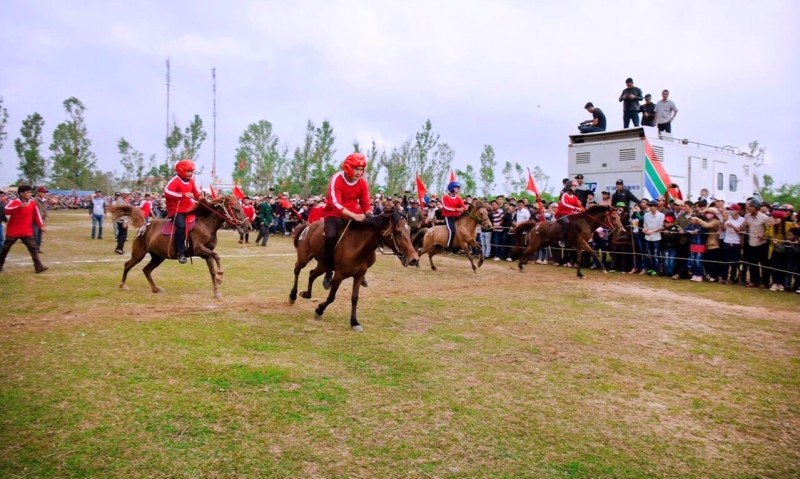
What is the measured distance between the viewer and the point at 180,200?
10703 millimetres

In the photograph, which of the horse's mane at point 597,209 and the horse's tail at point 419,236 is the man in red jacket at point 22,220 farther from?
the horse's mane at point 597,209

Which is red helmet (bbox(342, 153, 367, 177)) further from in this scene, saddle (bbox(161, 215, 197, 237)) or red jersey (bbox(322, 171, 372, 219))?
saddle (bbox(161, 215, 197, 237))

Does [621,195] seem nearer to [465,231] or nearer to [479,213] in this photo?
[479,213]

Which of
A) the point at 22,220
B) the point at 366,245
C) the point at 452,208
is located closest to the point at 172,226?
the point at 366,245

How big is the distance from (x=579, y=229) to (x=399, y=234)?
8907mm

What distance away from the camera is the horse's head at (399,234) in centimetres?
807

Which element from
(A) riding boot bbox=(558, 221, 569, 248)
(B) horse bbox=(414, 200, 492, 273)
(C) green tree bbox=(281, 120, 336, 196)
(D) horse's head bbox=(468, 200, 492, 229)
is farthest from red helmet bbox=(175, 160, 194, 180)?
(C) green tree bbox=(281, 120, 336, 196)

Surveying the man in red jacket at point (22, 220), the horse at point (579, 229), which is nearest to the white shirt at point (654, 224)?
the horse at point (579, 229)

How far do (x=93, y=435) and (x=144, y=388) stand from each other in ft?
3.41

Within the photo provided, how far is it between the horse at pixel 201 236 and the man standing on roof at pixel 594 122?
12.9 m

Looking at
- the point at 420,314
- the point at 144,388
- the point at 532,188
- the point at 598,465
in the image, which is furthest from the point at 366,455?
the point at 532,188

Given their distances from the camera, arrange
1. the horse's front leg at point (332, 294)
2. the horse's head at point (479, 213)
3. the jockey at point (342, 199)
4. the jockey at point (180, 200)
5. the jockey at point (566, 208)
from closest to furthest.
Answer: the horse's front leg at point (332, 294) < the jockey at point (342, 199) < the jockey at point (180, 200) < the jockey at point (566, 208) < the horse's head at point (479, 213)

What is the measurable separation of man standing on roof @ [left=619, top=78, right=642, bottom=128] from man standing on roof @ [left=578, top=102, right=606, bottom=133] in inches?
28.3

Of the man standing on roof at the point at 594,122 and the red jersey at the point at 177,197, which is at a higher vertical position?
the man standing on roof at the point at 594,122
